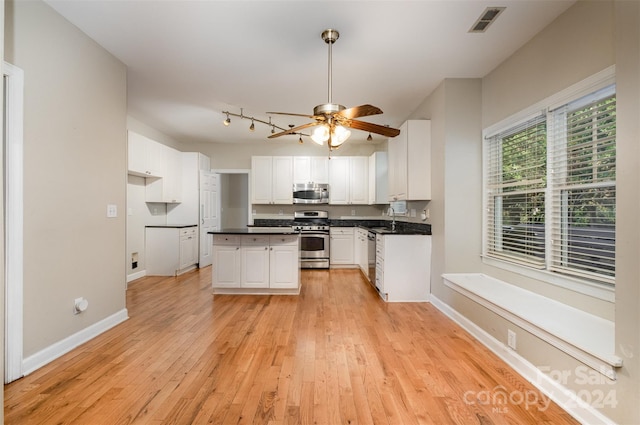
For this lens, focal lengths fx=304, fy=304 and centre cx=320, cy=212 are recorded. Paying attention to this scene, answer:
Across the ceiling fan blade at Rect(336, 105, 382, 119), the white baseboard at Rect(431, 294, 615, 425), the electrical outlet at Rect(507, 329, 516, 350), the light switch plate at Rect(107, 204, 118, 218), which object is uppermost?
the ceiling fan blade at Rect(336, 105, 382, 119)

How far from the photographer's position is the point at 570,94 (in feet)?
7.46

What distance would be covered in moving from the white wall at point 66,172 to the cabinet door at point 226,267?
1209 mm

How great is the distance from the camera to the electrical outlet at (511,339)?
2.26m

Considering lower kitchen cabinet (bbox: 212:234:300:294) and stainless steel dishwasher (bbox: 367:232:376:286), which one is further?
stainless steel dishwasher (bbox: 367:232:376:286)

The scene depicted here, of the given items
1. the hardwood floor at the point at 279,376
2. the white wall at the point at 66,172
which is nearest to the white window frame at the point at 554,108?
the hardwood floor at the point at 279,376

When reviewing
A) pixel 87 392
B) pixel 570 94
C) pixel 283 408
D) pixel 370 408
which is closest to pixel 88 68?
pixel 87 392

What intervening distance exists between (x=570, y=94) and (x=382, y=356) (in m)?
2.46

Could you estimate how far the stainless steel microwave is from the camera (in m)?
6.39

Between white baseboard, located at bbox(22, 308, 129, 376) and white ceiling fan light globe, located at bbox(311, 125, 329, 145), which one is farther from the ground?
white ceiling fan light globe, located at bbox(311, 125, 329, 145)

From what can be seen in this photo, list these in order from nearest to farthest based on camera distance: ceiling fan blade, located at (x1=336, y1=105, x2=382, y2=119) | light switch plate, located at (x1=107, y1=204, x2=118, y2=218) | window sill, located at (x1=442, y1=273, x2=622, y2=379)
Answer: window sill, located at (x1=442, y1=273, x2=622, y2=379) → ceiling fan blade, located at (x1=336, y1=105, x2=382, y2=119) → light switch plate, located at (x1=107, y1=204, x2=118, y2=218)

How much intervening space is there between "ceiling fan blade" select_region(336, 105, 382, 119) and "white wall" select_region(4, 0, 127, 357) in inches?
87.7

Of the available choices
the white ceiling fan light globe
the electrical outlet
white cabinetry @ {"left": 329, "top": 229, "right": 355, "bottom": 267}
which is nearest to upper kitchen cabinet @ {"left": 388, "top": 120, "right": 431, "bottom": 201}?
the white ceiling fan light globe

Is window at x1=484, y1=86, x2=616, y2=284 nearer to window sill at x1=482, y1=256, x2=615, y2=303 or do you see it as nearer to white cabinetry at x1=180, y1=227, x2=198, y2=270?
window sill at x1=482, y1=256, x2=615, y2=303

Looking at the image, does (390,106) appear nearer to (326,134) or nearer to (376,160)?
(376,160)
